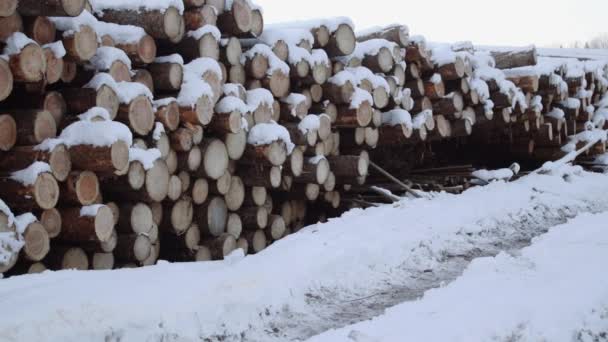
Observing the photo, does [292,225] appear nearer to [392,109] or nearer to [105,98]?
[392,109]

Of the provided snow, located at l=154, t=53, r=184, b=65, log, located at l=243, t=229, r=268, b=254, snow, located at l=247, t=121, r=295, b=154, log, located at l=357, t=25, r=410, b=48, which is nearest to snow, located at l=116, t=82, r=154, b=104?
snow, located at l=154, t=53, r=184, b=65

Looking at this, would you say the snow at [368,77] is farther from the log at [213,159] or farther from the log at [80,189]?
the log at [80,189]

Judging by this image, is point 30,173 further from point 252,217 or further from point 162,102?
point 252,217

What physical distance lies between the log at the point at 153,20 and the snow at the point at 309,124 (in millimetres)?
1769

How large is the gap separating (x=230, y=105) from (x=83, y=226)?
1715 mm

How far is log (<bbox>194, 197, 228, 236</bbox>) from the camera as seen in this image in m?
5.96

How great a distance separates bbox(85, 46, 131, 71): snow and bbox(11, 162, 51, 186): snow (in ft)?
2.88

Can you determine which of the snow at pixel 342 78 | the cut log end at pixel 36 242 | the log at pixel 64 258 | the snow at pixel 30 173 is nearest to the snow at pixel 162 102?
the snow at pixel 30 173

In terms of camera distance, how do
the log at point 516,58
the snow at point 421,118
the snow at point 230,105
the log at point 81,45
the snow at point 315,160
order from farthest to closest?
the log at point 516,58 < the snow at point 421,118 < the snow at point 315,160 < the snow at point 230,105 < the log at point 81,45

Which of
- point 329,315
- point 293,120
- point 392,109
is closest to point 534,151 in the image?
point 392,109

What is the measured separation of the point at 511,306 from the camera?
4.02m

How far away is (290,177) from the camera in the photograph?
688cm

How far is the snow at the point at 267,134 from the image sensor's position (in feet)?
19.9

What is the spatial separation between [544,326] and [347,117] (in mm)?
3934
